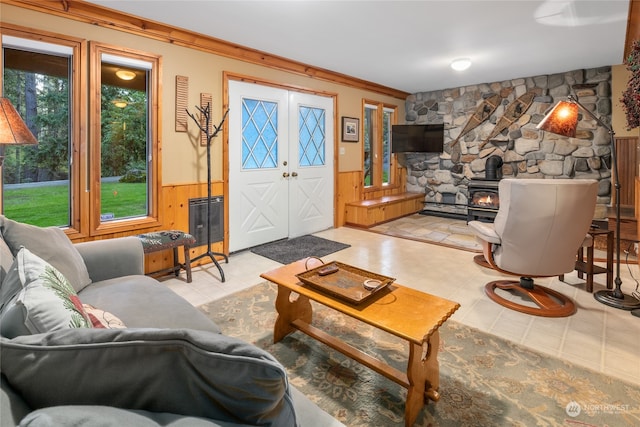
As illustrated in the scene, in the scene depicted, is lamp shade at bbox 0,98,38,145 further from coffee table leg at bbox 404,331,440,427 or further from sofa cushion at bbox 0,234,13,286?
coffee table leg at bbox 404,331,440,427

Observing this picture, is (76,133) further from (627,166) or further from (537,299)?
Answer: (627,166)

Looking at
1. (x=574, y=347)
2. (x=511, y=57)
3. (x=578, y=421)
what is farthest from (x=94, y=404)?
(x=511, y=57)

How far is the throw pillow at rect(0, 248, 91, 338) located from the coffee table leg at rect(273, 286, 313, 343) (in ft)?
4.20

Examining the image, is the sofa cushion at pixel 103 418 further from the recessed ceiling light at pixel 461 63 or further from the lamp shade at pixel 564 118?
the recessed ceiling light at pixel 461 63

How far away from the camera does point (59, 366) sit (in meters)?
0.67

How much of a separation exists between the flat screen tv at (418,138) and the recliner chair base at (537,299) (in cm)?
398

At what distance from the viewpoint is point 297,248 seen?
181 inches

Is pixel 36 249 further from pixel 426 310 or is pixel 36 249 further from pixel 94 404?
pixel 426 310

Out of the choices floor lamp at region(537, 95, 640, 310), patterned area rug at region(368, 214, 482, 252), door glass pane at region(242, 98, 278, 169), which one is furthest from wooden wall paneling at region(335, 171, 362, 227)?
floor lamp at region(537, 95, 640, 310)

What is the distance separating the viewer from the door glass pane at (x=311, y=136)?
5098 mm

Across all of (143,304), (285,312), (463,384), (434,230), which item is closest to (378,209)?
(434,230)

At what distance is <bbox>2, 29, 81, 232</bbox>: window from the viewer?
8.97 feet

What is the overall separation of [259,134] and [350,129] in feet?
6.43

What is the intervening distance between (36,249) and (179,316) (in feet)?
2.58
